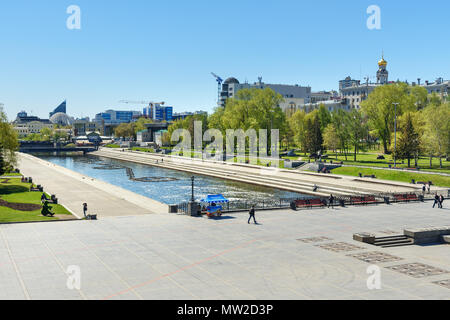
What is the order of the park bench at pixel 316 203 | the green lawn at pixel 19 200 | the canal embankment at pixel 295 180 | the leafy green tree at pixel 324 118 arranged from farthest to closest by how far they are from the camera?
the leafy green tree at pixel 324 118, the canal embankment at pixel 295 180, the park bench at pixel 316 203, the green lawn at pixel 19 200

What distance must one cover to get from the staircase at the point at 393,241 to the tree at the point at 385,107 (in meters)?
64.3

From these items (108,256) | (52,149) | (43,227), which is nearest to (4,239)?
(43,227)

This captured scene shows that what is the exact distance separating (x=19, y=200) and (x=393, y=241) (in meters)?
34.9

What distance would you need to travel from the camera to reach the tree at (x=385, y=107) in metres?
86.9

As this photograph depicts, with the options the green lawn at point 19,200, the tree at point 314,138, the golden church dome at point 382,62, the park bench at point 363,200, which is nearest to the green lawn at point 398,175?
the park bench at point 363,200

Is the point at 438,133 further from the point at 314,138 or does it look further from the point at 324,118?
the point at 324,118

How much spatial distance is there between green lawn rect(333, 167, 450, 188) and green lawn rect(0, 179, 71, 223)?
43.4 m

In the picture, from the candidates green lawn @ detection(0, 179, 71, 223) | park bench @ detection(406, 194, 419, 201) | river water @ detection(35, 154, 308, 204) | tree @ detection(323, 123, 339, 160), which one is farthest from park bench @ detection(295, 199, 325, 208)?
tree @ detection(323, 123, 339, 160)

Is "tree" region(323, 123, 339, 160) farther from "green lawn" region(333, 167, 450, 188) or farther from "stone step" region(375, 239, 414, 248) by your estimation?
"stone step" region(375, 239, 414, 248)

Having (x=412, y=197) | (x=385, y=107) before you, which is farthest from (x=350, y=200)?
(x=385, y=107)

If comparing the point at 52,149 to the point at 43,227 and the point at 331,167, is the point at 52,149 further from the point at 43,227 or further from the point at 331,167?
the point at 43,227

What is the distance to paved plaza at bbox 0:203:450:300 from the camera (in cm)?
1770

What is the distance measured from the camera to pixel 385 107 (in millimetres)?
86625

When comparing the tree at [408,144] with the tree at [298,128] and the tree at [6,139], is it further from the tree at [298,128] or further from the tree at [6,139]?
the tree at [6,139]
